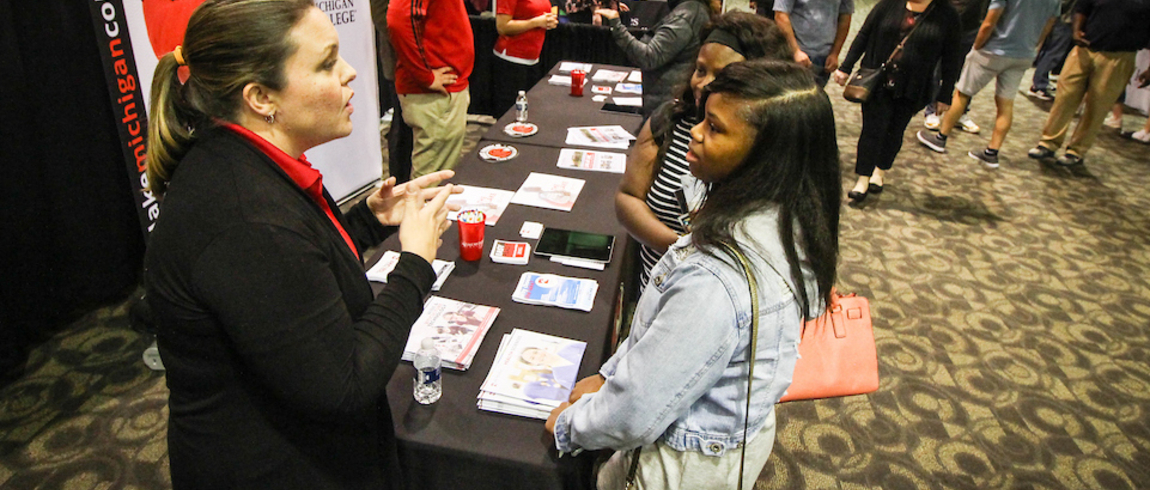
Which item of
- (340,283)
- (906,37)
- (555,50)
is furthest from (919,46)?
(340,283)

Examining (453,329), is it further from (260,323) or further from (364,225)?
(260,323)

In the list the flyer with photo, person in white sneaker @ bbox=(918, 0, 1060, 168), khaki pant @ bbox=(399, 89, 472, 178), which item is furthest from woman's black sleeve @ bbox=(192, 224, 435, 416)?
person in white sneaker @ bbox=(918, 0, 1060, 168)

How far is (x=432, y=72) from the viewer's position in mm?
3029

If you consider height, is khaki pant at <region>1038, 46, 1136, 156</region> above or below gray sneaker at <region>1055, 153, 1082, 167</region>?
above

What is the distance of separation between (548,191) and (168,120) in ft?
4.96

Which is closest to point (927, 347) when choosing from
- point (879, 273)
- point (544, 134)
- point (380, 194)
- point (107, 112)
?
point (879, 273)

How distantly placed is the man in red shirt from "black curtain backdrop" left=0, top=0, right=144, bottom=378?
1165mm

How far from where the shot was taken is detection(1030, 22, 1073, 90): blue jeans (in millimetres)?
6684

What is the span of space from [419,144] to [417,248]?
2.29 m

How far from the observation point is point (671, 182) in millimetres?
1817

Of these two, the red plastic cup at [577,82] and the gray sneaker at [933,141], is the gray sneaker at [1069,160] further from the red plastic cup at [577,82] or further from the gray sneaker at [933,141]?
the red plastic cup at [577,82]

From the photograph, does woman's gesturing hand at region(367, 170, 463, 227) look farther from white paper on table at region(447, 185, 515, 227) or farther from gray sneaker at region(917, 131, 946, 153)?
gray sneaker at region(917, 131, 946, 153)

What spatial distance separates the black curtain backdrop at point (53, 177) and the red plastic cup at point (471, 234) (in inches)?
65.9

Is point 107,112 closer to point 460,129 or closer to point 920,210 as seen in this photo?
point 460,129
